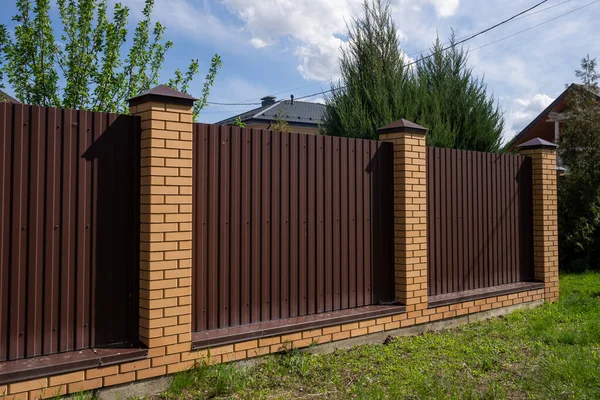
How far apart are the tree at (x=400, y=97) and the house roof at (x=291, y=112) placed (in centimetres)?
2078

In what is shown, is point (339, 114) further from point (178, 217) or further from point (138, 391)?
point (138, 391)

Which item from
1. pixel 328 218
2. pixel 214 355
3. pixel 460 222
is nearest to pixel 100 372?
pixel 214 355

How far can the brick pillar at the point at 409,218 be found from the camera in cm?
555

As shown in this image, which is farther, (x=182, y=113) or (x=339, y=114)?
(x=339, y=114)

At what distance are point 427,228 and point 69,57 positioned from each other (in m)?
5.00

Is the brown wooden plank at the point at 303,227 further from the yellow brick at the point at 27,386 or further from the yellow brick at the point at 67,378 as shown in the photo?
the yellow brick at the point at 27,386

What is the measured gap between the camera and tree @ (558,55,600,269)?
36.1ft

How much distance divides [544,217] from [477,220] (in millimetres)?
1291

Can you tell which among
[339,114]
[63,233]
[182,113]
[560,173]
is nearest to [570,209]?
[560,173]

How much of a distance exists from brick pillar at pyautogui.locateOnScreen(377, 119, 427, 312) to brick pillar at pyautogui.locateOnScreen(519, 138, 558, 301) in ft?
8.13

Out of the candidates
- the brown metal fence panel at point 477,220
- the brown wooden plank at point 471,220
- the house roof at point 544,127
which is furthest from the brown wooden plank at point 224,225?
the house roof at point 544,127

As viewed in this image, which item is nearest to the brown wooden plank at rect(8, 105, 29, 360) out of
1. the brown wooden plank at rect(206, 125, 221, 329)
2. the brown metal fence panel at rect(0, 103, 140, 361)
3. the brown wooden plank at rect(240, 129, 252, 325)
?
the brown metal fence panel at rect(0, 103, 140, 361)

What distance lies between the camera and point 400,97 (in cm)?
959

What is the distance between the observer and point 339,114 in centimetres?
956
